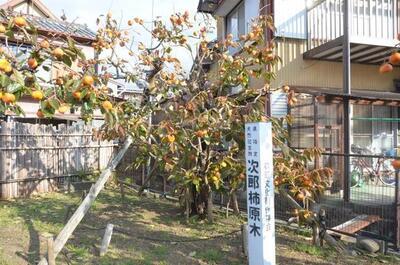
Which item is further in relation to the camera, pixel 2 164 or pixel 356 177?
pixel 2 164

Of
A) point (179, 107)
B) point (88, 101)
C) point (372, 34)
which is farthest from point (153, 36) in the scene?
point (372, 34)

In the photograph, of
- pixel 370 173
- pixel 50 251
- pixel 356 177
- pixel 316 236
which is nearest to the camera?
pixel 50 251

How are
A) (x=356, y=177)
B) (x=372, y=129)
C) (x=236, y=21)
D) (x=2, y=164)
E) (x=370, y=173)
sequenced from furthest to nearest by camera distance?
(x=236, y=21), (x=372, y=129), (x=2, y=164), (x=356, y=177), (x=370, y=173)

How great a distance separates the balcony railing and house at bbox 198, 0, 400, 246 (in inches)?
1.1

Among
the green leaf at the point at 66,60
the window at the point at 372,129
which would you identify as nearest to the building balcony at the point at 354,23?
the window at the point at 372,129

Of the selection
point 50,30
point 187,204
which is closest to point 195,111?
point 187,204

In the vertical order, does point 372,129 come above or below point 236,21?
below

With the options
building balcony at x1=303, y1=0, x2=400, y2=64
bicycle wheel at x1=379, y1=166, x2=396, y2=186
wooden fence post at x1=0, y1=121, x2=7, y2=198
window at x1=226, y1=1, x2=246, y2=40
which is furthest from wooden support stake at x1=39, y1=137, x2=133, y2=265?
window at x1=226, y1=1, x2=246, y2=40

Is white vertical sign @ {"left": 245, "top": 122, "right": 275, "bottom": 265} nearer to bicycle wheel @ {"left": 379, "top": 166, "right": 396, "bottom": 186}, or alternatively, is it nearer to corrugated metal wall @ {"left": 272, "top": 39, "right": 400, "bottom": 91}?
bicycle wheel @ {"left": 379, "top": 166, "right": 396, "bottom": 186}

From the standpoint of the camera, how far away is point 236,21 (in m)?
15.9

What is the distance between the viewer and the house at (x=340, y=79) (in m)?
9.31

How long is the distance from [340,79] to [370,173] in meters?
5.05

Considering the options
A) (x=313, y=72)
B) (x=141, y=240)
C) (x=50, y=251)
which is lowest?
(x=141, y=240)

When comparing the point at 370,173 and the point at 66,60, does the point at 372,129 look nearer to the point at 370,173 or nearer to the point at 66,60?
the point at 370,173
